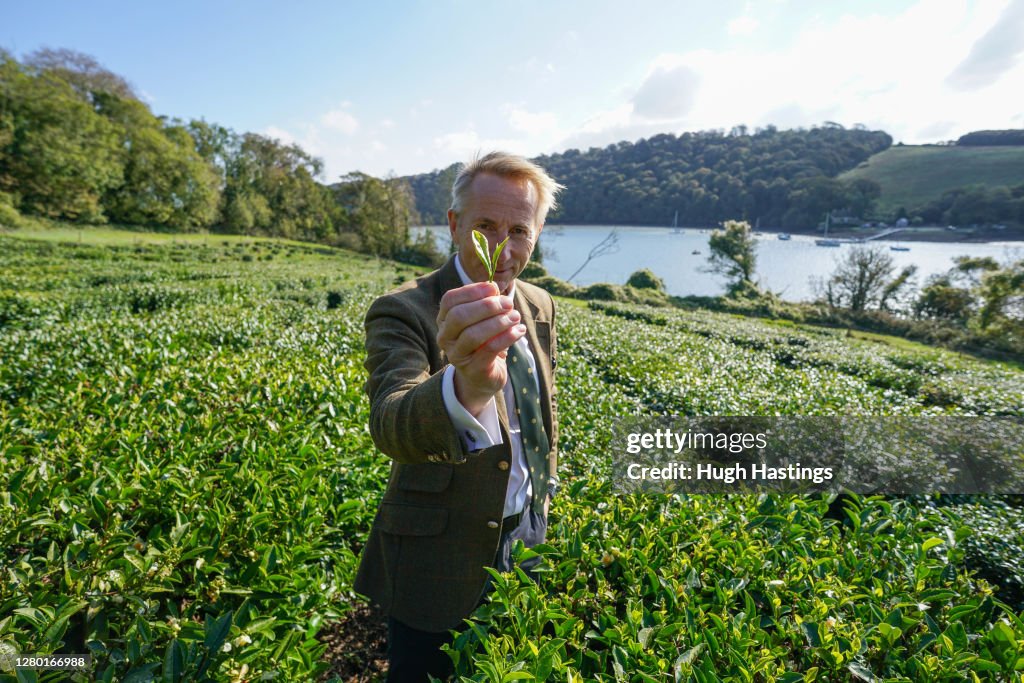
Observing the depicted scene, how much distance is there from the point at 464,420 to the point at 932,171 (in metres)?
105

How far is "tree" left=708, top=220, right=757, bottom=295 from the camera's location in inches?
1635

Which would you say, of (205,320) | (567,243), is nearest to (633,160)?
(567,243)

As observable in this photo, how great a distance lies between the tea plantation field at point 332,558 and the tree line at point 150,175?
42.7 metres

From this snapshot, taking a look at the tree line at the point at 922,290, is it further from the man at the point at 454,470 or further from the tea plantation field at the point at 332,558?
the man at the point at 454,470

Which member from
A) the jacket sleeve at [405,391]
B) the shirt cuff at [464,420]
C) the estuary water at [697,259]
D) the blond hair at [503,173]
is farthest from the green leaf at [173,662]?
the estuary water at [697,259]

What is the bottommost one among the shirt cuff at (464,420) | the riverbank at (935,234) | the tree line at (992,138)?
the shirt cuff at (464,420)

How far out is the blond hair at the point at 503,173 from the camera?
5.39 ft

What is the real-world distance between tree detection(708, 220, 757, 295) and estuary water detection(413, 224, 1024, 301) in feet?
3.79

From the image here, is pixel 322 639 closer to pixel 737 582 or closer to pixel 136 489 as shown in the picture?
pixel 136 489

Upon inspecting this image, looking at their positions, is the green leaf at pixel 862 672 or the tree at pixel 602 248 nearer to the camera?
the green leaf at pixel 862 672

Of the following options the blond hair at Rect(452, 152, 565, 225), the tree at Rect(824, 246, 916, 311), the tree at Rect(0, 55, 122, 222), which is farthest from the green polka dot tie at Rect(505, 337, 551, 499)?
the tree at Rect(0, 55, 122, 222)

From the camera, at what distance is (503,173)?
1.64 m

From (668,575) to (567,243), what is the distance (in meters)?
47.2

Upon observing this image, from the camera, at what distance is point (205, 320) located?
662 centimetres
